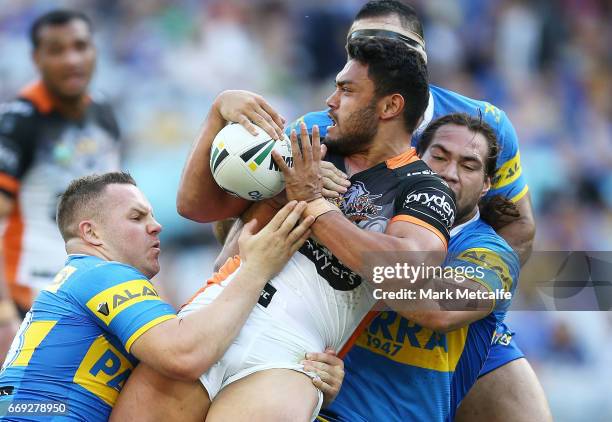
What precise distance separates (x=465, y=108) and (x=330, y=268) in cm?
187

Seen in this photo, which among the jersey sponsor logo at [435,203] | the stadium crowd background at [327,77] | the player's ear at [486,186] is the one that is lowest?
the jersey sponsor logo at [435,203]

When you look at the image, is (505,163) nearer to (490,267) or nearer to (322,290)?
(490,267)

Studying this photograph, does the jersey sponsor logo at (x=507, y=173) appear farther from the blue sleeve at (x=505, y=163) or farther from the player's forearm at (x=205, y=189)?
the player's forearm at (x=205, y=189)

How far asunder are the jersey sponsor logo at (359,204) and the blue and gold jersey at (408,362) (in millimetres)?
610

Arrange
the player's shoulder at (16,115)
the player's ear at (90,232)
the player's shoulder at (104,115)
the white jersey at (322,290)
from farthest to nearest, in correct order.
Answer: the player's shoulder at (104,115)
the player's shoulder at (16,115)
the player's ear at (90,232)
the white jersey at (322,290)

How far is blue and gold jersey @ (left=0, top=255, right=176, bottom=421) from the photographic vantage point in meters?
4.24

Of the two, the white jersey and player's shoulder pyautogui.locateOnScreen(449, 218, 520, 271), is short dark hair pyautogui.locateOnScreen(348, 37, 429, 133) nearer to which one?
the white jersey

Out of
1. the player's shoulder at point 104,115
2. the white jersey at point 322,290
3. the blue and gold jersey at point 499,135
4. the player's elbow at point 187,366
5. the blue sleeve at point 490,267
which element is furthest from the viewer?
the player's shoulder at point 104,115

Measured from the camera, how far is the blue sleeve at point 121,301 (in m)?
4.14

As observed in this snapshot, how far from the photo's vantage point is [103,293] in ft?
14.0

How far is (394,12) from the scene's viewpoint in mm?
5098

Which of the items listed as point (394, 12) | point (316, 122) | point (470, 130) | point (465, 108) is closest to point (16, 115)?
point (316, 122)

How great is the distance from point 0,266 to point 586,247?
6.06m

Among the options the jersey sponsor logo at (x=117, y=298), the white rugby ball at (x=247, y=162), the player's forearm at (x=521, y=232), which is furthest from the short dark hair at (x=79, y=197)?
the player's forearm at (x=521, y=232)
